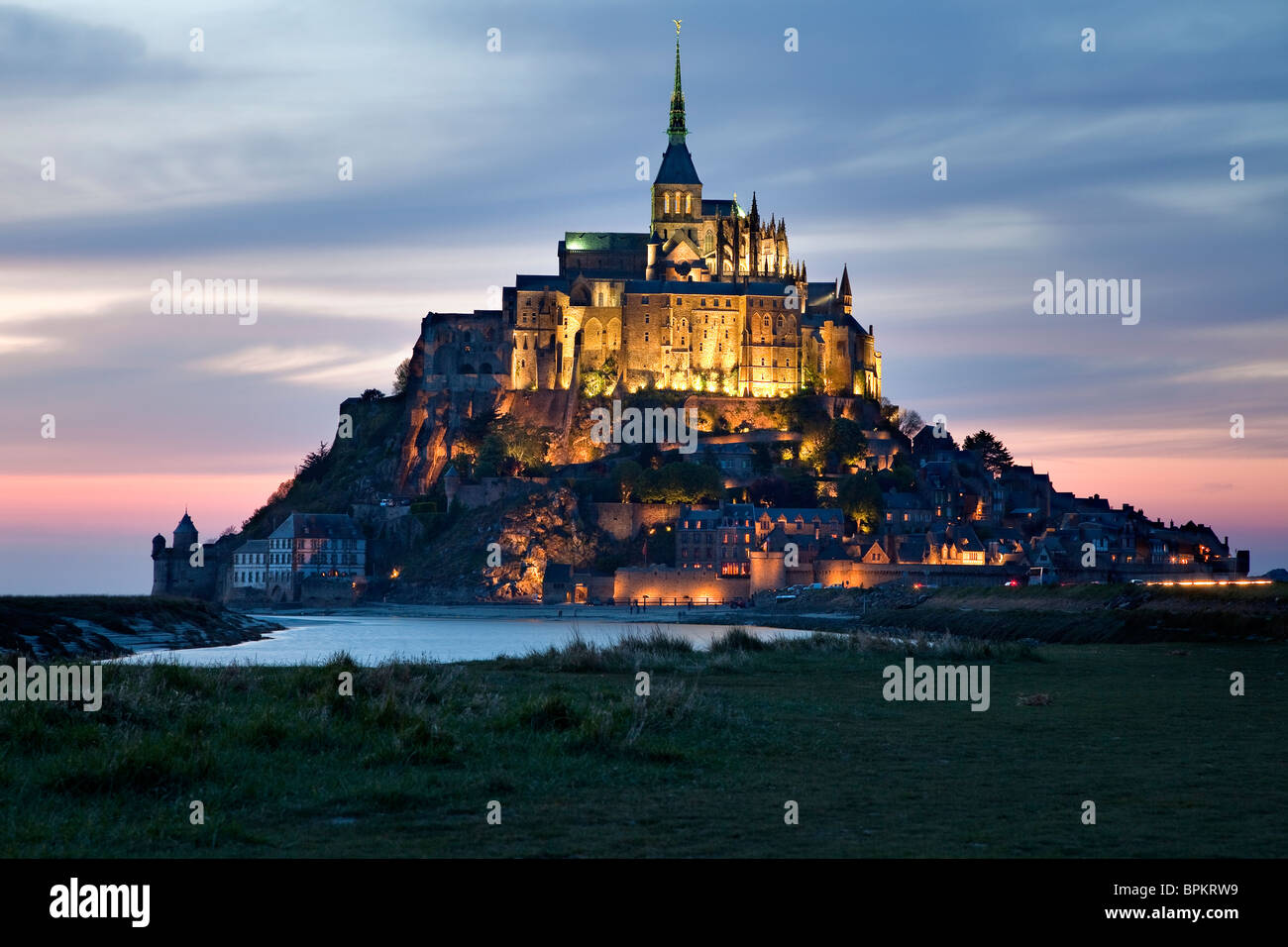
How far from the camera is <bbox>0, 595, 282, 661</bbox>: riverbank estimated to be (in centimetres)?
4203

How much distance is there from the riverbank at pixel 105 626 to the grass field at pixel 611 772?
17.8 m

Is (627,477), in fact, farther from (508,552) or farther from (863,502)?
(863,502)

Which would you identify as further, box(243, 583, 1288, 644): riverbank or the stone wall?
the stone wall

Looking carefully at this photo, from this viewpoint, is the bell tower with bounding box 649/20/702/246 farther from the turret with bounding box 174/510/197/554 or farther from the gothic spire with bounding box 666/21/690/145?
the turret with bounding box 174/510/197/554

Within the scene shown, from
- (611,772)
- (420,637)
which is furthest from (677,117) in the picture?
(611,772)

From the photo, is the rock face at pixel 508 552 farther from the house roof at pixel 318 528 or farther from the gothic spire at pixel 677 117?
the gothic spire at pixel 677 117

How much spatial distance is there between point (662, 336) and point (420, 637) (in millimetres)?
66169

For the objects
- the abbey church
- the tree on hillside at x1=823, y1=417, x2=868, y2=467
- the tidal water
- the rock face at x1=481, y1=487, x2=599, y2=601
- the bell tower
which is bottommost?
the tidal water

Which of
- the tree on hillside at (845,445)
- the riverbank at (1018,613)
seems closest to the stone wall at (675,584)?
the riverbank at (1018,613)

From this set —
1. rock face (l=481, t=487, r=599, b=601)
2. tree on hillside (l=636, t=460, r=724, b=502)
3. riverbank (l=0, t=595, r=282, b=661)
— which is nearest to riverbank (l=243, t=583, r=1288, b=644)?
rock face (l=481, t=487, r=599, b=601)

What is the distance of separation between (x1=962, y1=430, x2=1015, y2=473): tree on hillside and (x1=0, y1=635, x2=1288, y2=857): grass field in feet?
409

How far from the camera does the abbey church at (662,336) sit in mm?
139875

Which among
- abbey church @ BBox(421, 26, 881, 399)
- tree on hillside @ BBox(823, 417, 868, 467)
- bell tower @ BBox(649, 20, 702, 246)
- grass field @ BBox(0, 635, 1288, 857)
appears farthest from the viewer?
bell tower @ BBox(649, 20, 702, 246)
